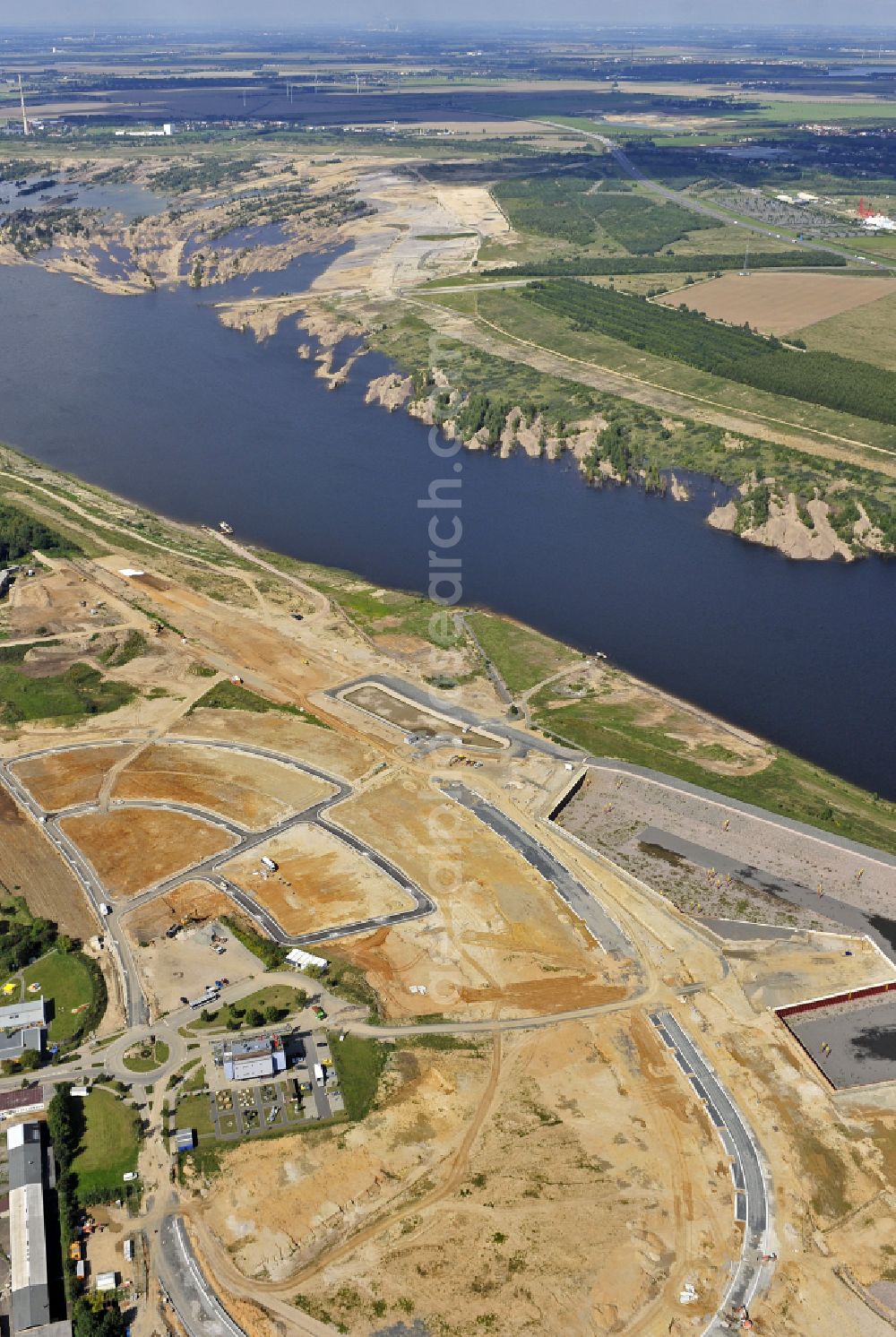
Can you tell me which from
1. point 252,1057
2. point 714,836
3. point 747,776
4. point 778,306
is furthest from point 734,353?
point 252,1057

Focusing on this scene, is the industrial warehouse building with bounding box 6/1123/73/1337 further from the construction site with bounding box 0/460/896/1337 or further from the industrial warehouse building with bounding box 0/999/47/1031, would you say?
the industrial warehouse building with bounding box 0/999/47/1031

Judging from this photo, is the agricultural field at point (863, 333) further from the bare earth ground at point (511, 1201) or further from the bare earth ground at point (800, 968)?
the bare earth ground at point (511, 1201)

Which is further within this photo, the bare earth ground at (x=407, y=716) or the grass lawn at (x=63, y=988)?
the bare earth ground at (x=407, y=716)

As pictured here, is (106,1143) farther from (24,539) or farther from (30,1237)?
(24,539)

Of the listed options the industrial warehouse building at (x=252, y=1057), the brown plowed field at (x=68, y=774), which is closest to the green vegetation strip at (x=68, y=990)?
the industrial warehouse building at (x=252, y=1057)

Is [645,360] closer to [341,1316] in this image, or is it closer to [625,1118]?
[625,1118]

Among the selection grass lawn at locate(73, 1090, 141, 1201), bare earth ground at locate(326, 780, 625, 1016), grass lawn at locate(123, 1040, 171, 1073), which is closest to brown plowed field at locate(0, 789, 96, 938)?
grass lawn at locate(123, 1040, 171, 1073)

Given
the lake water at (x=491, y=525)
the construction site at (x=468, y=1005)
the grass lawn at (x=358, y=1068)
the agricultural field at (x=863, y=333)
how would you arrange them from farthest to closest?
the agricultural field at (x=863, y=333) < the lake water at (x=491, y=525) < the grass lawn at (x=358, y=1068) < the construction site at (x=468, y=1005)
